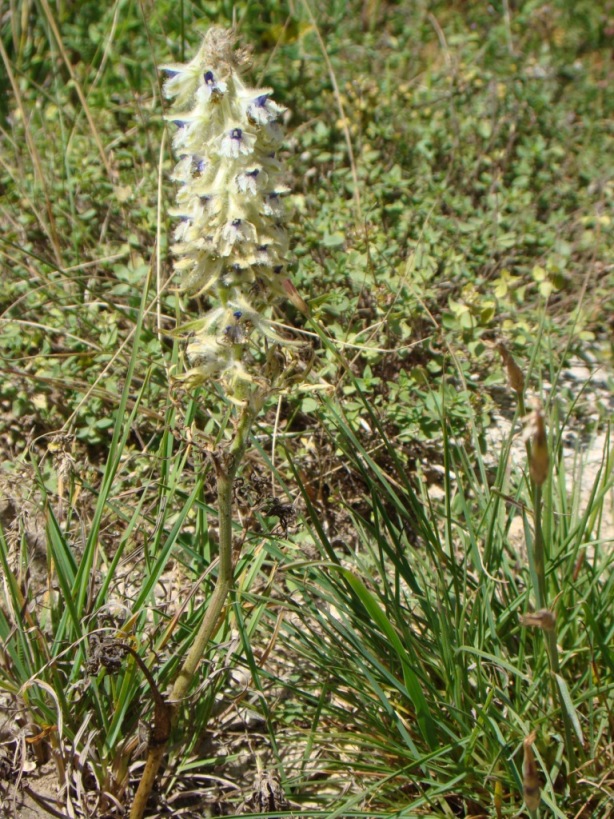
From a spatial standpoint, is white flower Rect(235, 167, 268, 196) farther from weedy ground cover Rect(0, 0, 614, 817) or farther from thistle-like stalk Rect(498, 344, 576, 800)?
thistle-like stalk Rect(498, 344, 576, 800)

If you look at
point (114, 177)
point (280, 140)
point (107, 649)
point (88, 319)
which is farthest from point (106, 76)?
point (107, 649)

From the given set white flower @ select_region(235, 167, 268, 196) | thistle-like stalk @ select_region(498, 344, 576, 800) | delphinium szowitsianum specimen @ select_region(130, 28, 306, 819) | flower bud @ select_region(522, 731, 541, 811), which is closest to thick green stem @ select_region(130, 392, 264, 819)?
delphinium szowitsianum specimen @ select_region(130, 28, 306, 819)

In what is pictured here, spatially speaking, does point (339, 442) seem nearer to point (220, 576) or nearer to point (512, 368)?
point (220, 576)

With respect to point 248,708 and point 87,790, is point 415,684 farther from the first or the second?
point 87,790

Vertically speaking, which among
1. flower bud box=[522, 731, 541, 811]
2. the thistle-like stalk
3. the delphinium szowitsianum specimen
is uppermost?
the delphinium szowitsianum specimen

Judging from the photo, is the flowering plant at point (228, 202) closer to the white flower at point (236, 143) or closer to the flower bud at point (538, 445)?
the white flower at point (236, 143)

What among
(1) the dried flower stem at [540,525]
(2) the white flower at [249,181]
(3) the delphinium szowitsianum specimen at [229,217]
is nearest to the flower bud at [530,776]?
(1) the dried flower stem at [540,525]
